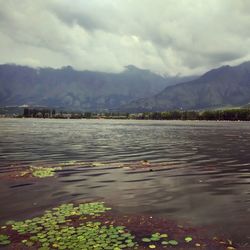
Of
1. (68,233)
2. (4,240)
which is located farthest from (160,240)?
(4,240)

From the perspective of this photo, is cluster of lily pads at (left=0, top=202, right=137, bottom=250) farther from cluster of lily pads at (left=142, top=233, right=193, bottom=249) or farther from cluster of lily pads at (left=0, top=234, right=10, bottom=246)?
cluster of lily pads at (left=142, top=233, right=193, bottom=249)

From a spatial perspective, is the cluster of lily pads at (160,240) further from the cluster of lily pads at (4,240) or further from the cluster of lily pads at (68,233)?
the cluster of lily pads at (4,240)

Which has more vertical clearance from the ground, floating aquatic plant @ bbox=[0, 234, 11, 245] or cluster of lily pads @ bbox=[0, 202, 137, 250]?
cluster of lily pads @ bbox=[0, 202, 137, 250]

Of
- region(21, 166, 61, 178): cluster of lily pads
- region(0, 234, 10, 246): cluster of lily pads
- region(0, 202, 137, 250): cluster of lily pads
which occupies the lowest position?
region(21, 166, 61, 178): cluster of lily pads

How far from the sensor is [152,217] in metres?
21.9

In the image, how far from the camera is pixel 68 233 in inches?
713

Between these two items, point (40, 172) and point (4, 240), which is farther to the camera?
point (40, 172)

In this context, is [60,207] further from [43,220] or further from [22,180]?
[22,180]

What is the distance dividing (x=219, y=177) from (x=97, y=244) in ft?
74.9

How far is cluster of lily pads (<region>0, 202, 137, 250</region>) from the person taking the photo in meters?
16.6

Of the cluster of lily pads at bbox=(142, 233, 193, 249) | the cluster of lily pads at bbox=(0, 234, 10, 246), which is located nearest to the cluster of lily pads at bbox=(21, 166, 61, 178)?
the cluster of lily pads at bbox=(0, 234, 10, 246)

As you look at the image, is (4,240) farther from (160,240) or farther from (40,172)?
(40,172)

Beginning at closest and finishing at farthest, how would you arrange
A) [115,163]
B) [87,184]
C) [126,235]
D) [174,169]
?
[126,235] < [87,184] < [174,169] < [115,163]

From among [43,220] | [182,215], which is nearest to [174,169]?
[182,215]
